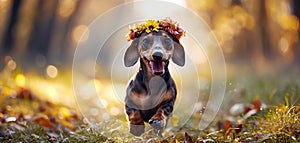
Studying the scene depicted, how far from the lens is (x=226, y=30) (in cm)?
2181

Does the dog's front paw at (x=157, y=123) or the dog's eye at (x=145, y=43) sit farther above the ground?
the dog's eye at (x=145, y=43)

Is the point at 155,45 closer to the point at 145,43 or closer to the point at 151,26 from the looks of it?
the point at 145,43

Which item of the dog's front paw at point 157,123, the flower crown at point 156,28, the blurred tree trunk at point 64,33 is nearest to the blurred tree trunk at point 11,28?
the blurred tree trunk at point 64,33

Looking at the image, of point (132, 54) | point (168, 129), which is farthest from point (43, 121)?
point (132, 54)

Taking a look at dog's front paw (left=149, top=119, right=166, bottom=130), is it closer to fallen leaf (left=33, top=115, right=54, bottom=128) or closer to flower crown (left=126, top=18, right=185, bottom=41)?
flower crown (left=126, top=18, right=185, bottom=41)

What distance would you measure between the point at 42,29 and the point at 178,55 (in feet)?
48.5

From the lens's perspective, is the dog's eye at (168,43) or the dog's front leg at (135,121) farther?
the dog's front leg at (135,121)

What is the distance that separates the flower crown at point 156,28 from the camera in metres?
4.45

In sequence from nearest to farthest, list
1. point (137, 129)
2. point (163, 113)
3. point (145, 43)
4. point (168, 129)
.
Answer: point (145, 43)
point (163, 113)
point (137, 129)
point (168, 129)

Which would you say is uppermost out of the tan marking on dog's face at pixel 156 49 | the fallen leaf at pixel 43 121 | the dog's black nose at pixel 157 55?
the fallen leaf at pixel 43 121

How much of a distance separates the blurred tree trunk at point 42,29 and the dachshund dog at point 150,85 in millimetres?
12142

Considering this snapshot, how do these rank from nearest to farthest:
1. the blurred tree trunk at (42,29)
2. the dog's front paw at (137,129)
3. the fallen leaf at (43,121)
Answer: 1. the dog's front paw at (137,129)
2. the fallen leaf at (43,121)
3. the blurred tree trunk at (42,29)

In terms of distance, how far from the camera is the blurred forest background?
14.6 meters

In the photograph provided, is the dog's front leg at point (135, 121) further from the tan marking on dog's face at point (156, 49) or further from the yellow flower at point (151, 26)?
the yellow flower at point (151, 26)
